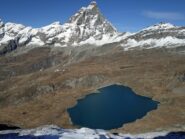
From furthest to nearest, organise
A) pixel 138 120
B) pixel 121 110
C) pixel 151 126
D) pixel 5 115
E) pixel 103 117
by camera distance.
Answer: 1. pixel 5 115
2. pixel 121 110
3. pixel 103 117
4. pixel 138 120
5. pixel 151 126

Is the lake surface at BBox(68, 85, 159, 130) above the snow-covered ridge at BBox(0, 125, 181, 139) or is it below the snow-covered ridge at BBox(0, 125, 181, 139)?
below

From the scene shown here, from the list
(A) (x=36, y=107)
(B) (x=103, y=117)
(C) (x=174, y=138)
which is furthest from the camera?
(A) (x=36, y=107)

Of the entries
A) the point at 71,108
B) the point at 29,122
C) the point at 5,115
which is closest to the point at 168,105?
the point at 71,108

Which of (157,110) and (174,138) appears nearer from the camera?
(174,138)

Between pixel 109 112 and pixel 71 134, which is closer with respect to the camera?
pixel 71 134

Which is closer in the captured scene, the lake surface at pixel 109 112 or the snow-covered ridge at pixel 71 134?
the snow-covered ridge at pixel 71 134

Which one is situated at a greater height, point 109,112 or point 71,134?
point 71,134

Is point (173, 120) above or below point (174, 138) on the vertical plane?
below

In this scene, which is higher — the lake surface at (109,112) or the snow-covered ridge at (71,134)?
the snow-covered ridge at (71,134)

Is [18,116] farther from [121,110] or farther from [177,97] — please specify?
[177,97]

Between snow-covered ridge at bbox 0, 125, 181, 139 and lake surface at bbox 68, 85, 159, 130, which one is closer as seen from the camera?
snow-covered ridge at bbox 0, 125, 181, 139
